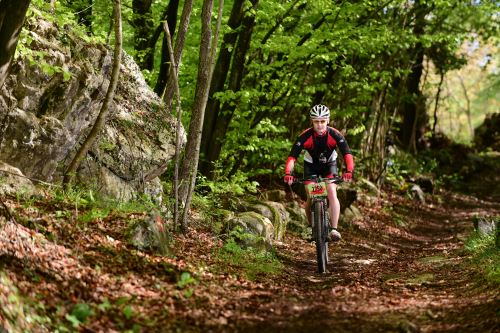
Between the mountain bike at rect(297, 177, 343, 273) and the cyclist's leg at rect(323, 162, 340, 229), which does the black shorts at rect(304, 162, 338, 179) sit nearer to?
the cyclist's leg at rect(323, 162, 340, 229)

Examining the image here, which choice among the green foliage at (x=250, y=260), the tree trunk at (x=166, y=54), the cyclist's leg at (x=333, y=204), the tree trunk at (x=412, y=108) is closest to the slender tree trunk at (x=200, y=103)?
the green foliage at (x=250, y=260)

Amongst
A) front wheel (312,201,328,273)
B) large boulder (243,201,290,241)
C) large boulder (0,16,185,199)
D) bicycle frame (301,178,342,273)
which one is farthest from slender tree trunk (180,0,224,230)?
large boulder (243,201,290,241)

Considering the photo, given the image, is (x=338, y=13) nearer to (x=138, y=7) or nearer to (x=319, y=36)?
(x=319, y=36)

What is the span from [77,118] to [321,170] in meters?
3.92

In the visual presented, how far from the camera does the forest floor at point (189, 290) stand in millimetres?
5043

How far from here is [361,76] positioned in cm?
1797

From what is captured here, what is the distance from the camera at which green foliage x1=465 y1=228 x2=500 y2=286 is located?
23.9 ft

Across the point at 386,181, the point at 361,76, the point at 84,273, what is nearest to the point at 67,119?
the point at 84,273

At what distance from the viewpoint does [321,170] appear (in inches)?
354

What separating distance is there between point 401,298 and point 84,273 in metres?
3.61

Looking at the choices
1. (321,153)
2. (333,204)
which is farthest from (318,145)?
(333,204)

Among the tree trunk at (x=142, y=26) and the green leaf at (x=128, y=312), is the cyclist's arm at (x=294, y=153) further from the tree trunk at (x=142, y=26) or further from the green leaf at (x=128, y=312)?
the tree trunk at (x=142, y=26)

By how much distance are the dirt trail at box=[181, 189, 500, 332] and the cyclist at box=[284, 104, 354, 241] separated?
1160mm

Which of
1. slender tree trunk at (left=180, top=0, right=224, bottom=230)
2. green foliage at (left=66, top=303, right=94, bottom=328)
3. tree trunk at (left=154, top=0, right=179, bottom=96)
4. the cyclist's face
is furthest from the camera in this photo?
tree trunk at (left=154, top=0, right=179, bottom=96)
